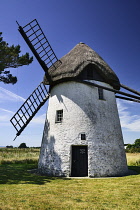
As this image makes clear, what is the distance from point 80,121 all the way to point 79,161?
2.64 m

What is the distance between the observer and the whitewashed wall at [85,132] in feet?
33.1

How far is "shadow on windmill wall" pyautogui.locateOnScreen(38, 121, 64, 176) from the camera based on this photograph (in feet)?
33.4

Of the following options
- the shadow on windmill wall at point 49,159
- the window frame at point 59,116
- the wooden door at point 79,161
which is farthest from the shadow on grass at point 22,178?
the window frame at point 59,116

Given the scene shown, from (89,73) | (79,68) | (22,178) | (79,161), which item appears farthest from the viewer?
(89,73)

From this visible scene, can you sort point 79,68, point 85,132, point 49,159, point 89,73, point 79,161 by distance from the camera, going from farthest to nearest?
→ point 89,73 → point 79,68 → point 49,159 → point 85,132 → point 79,161

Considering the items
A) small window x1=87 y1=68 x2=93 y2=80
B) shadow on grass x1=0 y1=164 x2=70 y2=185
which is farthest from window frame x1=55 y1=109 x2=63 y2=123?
shadow on grass x1=0 y1=164 x2=70 y2=185

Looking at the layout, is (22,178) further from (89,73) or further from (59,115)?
(89,73)

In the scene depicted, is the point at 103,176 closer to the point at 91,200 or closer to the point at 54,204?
the point at 91,200

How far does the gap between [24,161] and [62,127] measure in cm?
1078

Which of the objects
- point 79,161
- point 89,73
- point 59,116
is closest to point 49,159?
point 79,161

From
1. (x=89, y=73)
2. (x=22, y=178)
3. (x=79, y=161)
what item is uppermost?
(x=89, y=73)

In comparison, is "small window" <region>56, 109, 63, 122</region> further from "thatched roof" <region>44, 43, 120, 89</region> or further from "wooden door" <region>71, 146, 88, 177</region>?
"thatched roof" <region>44, 43, 120, 89</region>

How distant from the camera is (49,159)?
10.8 metres

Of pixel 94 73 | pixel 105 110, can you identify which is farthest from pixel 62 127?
pixel 94 73
